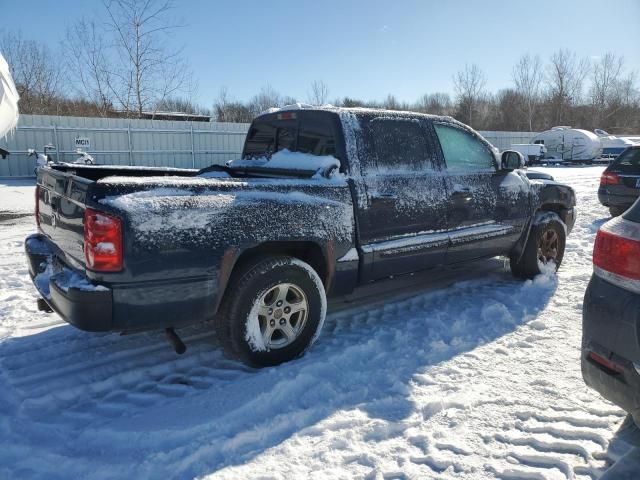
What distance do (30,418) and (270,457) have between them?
1503 mm

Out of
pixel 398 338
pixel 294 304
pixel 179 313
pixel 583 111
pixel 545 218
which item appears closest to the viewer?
pixel 179 313

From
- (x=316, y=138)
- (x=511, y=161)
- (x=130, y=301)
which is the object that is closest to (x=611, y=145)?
(x=511, y=161)

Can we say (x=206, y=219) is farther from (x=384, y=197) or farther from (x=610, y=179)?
(x=610, y=179)

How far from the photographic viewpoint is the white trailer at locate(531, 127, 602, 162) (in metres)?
32.7

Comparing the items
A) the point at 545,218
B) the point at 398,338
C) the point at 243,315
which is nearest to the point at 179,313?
the point at 243,315

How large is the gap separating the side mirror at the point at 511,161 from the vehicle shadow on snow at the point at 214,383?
5.01ft

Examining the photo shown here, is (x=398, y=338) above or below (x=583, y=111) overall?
below

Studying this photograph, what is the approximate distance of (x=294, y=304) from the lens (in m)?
3.57

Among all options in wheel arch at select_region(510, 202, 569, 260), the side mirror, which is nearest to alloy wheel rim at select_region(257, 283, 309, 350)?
the side mirror

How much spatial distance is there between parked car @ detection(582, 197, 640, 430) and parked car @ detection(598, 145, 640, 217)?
854cm

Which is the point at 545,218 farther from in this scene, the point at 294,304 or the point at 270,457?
the point at 270,457

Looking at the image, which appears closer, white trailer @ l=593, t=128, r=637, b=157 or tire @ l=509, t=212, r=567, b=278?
tire @ l=509, t=212, r=567, b=278

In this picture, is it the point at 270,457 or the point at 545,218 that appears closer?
the point at 270,457

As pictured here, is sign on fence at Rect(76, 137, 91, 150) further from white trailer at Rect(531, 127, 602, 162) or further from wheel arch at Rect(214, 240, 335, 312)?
white trailer at Rect(531, 127, 602, 162)
